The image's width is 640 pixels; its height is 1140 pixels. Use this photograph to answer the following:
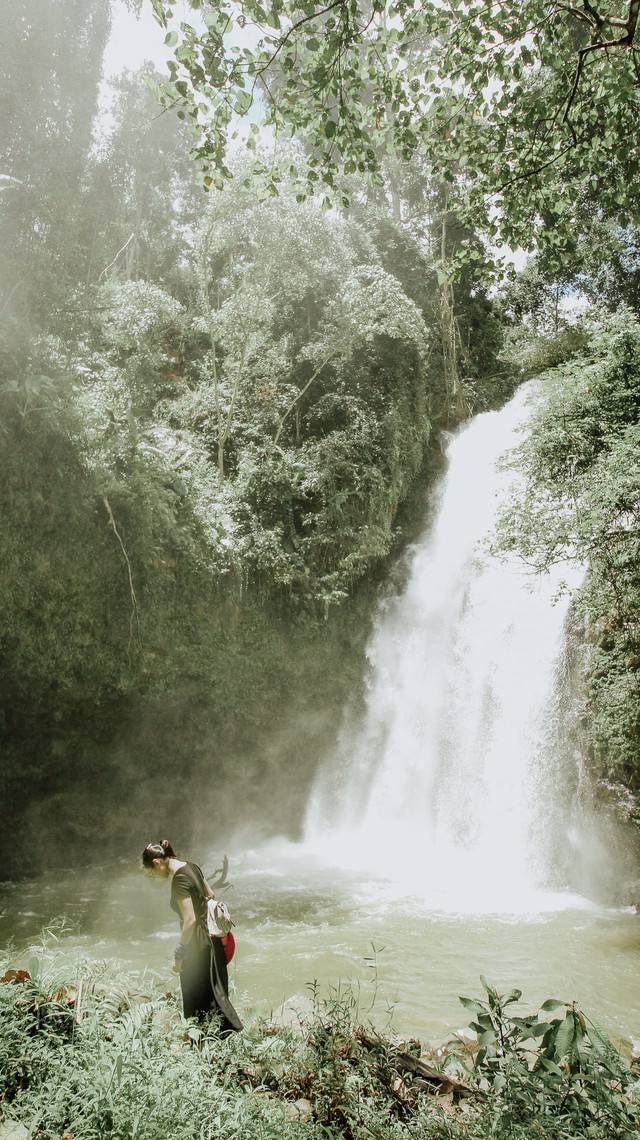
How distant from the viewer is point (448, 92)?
4918mm

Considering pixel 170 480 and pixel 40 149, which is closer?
pixel 40 149

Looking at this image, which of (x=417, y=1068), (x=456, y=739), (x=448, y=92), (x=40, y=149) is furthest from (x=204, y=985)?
(x=40, y=149)

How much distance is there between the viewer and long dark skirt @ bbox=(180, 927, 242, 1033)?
143 inches

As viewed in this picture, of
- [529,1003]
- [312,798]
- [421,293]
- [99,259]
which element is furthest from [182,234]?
[529,1003]

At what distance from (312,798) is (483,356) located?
50.4ft

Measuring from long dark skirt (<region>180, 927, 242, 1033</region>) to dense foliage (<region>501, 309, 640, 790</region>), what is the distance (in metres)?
6.29

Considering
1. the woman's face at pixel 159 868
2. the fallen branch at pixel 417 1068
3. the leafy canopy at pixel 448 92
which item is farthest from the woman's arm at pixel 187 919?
the leafy canopy at pixel 448 92

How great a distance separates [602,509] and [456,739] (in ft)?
17.4

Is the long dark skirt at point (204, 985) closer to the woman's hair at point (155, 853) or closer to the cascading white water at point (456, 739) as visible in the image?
the woman's hair at point (155, 853)

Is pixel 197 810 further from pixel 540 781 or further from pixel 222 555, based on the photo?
pixel 540 781

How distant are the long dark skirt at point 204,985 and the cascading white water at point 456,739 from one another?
564cm

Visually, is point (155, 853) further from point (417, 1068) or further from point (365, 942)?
point (365, 942)

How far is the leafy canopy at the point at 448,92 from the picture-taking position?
13.3 ft

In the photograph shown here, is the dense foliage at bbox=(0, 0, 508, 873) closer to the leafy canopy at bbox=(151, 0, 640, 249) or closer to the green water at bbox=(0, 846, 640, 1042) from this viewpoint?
the green water at bbox=(0, 846, 640, 1042)
